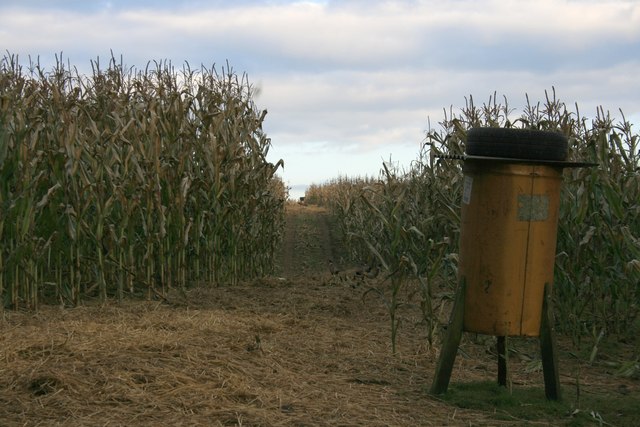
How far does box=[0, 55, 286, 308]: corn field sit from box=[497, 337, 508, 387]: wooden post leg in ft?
15.0

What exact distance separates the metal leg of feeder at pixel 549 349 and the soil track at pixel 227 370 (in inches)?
11.1

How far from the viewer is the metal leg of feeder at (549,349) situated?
17.2 feet

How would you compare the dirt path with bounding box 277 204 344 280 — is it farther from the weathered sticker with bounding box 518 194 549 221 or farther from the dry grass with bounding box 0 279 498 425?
the weathered sticker with bounding box 518 194 549 221

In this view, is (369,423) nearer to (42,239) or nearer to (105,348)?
(105,348)

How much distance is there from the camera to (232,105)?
1147cm

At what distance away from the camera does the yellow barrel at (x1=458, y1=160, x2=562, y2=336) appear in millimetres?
5094

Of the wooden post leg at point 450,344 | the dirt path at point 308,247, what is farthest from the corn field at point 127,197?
the wooden post leg at point 450,344

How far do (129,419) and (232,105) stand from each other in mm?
7431

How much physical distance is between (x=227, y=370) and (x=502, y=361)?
1987 mm

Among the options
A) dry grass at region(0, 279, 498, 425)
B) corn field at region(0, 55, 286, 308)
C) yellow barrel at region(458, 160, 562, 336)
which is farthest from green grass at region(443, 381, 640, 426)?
corn field at region(0, 55, 286, 308)

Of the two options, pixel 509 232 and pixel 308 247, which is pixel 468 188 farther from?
pixel 308 247

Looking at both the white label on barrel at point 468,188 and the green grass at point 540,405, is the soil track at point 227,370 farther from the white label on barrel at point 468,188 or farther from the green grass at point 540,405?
the white label on barrel at point 468,188

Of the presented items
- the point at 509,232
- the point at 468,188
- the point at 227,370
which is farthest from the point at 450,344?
the point at 227,370

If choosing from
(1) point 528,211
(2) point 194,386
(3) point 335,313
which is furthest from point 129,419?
(3) point 335,313
